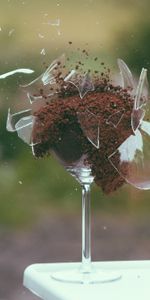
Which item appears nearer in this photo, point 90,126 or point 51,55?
point 90,126

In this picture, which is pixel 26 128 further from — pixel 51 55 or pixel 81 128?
pixel 51 55

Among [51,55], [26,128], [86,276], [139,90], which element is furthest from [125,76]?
[51,55]

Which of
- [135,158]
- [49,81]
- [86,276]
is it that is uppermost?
[49,81]

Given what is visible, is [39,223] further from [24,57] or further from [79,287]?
[79,287]

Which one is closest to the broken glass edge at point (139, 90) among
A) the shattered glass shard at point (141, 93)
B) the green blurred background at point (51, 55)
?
the shattered glass shard at point (141, 93)

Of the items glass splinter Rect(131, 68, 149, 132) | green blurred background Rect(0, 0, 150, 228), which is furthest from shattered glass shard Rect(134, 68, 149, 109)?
green blurred background Rect(0, 0, 150, 228)

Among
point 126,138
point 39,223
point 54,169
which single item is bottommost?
point 39,223

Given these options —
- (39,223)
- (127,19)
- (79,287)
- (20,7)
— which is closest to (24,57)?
(20,7)

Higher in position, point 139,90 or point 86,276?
point 139,90
